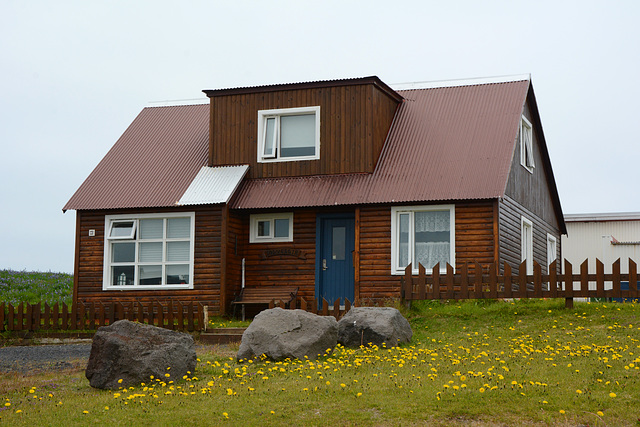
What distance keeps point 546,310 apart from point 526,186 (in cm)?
632

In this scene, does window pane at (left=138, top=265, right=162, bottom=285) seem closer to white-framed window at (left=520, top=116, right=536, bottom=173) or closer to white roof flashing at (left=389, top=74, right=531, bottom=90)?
white roof flashing at (left=389, top=74, right=531, bottom=90)

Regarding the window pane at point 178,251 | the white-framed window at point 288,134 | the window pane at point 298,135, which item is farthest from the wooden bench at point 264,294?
the window pane at point 298,135

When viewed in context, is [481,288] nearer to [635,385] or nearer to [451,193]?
[451,193]

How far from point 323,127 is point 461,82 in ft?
14.9

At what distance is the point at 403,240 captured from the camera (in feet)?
65.1

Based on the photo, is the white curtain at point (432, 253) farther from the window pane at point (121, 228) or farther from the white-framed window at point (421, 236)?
the window pane at point (121, 228)

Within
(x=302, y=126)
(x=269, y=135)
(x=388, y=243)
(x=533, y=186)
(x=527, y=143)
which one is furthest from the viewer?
(x=533, y=186)

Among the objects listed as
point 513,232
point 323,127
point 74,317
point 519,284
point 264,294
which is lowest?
point 74,317

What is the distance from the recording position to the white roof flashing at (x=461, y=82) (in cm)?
2259

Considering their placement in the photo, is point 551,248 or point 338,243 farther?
point 551,248

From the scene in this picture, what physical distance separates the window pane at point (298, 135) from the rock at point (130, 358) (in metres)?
10.8

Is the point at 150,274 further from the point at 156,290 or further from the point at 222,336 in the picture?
the point at 222,336

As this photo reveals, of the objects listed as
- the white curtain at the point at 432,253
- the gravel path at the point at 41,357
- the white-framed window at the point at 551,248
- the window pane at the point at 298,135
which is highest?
the window pane at the point at 298,135

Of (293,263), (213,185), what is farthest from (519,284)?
(213,185)
